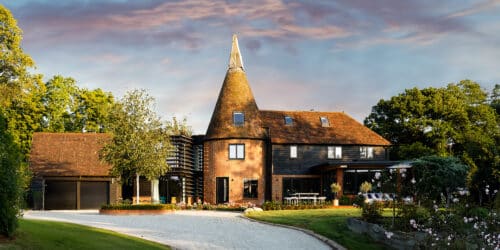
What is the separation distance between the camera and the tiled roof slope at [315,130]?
146 ft

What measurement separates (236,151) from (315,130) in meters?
6.34

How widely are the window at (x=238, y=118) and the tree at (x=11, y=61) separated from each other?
1429 centimetres

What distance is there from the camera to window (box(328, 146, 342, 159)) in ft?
147

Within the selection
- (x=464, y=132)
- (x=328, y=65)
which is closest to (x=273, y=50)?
(x=328, y=65)

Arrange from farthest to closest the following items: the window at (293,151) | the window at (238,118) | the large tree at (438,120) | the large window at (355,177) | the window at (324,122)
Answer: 1. the large tree at (438,120)
2. the window at (324,122)
3. the window at (293,151)
4. the window at (238,118)
5. the large window at (355,177)

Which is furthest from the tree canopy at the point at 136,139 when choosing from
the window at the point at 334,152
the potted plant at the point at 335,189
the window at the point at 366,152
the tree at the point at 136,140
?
the window at the point at 366,152

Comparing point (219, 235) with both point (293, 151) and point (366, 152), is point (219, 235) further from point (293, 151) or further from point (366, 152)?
point (366, 152)

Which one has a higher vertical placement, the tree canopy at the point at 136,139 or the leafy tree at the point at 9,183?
the tree canopy at the point at 136,139

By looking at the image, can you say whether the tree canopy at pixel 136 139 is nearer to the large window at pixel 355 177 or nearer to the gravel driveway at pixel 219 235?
the gravel driveway at pixel 219 235

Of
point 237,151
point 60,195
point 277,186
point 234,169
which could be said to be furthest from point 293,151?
point 60,195

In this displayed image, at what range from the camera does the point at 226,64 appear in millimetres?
46719

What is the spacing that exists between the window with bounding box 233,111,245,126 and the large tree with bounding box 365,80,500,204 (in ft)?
46.0

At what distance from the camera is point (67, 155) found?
4162cm

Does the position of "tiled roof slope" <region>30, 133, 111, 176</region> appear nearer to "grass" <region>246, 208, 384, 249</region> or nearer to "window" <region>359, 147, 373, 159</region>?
"grass" <region>246, 208, 384, 249</region>
